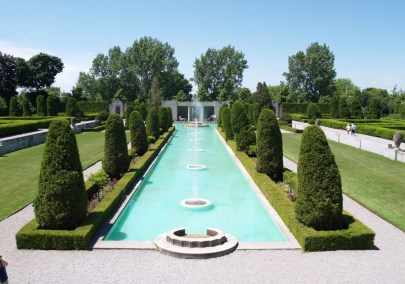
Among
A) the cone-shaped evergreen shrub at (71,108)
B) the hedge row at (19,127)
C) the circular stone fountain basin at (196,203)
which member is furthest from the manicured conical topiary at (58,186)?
the cone-shaped evergreen shrub at (71,108)

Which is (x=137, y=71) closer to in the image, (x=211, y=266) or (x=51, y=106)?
(x=51, y=106)

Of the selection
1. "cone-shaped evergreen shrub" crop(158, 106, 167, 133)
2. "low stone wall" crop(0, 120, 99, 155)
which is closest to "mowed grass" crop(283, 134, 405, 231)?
"cone-shaped evergreen shrub" crop(158, 106, 167, 133)

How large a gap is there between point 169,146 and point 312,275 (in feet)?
72.1

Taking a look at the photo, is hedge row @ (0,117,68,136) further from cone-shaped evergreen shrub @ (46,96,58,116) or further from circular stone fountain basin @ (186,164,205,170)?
cone-shaped evergreen shrub @ (46,96,58,116)

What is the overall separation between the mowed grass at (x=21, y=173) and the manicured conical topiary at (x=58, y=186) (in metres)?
2.57

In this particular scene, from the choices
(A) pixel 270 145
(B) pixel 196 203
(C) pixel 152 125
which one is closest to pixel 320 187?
(B) pixel 196 203

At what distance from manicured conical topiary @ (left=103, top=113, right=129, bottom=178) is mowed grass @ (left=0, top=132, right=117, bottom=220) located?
9.06 ft

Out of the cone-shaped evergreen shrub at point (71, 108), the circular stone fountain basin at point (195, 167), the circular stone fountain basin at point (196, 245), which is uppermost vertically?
the cone-shaped evergreen shrub at point (71, 108)

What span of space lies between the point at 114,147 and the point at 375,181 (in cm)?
1045

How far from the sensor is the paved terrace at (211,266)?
7.32 meters

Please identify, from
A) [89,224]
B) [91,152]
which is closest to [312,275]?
[89,224]

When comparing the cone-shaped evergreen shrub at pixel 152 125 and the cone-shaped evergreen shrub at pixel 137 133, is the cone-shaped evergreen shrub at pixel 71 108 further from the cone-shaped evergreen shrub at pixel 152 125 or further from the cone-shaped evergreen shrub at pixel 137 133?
the cone-shaped evergreen shrub at pixel 137 133

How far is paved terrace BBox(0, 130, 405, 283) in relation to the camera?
7316mm

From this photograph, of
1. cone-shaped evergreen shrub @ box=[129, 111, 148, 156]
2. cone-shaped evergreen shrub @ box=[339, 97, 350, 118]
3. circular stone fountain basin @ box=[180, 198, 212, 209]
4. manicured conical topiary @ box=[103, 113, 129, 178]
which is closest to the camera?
circular stone fountain basin @ box=[180, 198, 212, 209]
